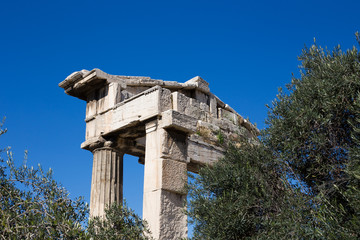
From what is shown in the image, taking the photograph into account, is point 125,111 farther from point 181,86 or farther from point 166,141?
point 181,86

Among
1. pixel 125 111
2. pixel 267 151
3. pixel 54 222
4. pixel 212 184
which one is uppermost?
pixel 125 111

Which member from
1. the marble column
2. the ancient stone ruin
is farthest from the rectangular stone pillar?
the marble column

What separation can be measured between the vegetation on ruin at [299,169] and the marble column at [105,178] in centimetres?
286

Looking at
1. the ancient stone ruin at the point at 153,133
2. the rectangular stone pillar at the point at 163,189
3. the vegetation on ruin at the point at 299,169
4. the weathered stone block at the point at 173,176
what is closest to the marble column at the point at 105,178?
the ancient stone ruin at the point at 153,133

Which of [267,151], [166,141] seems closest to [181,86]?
[166,141]

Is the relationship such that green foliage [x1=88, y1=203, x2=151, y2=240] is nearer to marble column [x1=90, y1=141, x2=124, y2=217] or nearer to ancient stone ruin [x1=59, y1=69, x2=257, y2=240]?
ancient stone ruin [x1=59, y1=69, x2=257, y2=240]

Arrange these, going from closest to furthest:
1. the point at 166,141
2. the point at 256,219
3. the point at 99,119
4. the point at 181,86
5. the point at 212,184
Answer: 1. the point at 256,219
2. the point at 212,184
3. the point at 166,141
4. the point at 99,119
5. the point at 181,86

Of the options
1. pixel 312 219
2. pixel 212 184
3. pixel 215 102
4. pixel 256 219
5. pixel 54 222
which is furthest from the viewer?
pixel 215 102

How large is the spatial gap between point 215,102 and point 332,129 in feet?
22.8

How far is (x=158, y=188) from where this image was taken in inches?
370

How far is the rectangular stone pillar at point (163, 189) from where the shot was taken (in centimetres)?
911

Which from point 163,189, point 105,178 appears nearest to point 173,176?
point 163,189

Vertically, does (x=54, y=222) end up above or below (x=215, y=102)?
below

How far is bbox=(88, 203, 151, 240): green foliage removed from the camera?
821 cm
